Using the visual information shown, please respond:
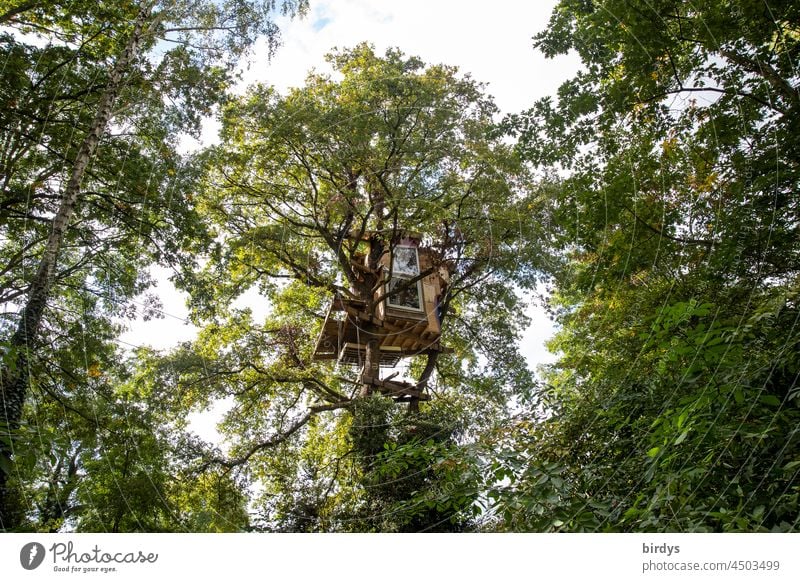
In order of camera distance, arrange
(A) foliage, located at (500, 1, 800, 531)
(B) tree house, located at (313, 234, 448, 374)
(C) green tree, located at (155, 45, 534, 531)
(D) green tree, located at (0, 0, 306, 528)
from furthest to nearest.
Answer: (B) tree house, located at (313, 234, 448, 374) → (C) green tree, located at (155, 45, 534, 531) → (D) green tree, located at (0, 0, 306, 528) → (A) foliage, located at (500, 1, 800, 531)

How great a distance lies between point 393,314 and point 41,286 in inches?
72.2

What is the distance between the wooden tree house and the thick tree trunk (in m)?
1.58

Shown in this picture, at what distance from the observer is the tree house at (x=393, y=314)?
334 cm

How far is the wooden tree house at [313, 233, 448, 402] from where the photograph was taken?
3.34m

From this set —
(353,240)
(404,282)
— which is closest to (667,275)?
(404,282)

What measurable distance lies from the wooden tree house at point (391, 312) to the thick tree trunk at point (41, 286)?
1.58 meters

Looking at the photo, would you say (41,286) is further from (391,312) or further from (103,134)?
(391,312)
